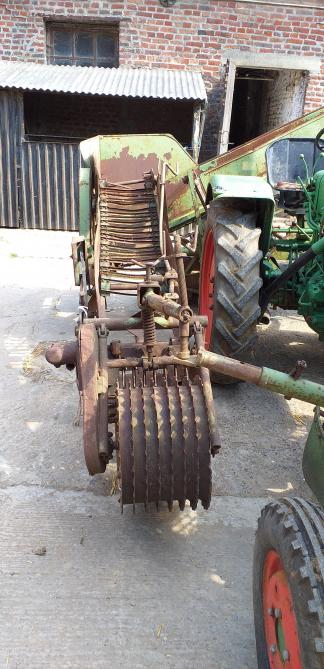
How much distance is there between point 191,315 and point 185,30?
7982mm

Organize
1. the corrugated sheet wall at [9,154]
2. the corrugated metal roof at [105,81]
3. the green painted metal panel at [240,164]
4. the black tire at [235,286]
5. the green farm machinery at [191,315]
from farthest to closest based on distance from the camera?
1. the corrugated sheet wall at [9,154]
2. the corrugated metal roof at [105,81]
3. the green painted metal panel at [240,164]
4. the black tire at [235,286]
5. the green farm machinery at [191,315]

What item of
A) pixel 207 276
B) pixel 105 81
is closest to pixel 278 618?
pixel 207 276

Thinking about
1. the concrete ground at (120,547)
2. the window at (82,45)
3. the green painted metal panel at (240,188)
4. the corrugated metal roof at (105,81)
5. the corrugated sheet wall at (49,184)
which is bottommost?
the corrugated sheet wall at (49,184)

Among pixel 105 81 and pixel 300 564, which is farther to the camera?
pixel 105 81

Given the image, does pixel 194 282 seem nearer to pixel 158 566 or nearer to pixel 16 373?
pixel 16 373

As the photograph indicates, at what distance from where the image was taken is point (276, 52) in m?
8.64

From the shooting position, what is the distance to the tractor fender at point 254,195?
10.3 ft

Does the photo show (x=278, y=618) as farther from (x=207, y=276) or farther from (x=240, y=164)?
(x=240, y=164)

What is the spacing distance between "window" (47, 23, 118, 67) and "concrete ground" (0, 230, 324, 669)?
7.24 metres

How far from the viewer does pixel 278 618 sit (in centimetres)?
150

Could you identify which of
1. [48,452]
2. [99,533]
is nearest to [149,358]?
[99,533]

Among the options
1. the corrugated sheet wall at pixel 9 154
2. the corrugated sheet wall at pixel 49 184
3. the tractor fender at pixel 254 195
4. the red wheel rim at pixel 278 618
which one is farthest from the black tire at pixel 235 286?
the corrugated sheet wall at pixel 9 154

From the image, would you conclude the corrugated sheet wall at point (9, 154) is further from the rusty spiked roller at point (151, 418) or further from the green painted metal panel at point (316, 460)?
the green painted metal panel at point (316, 460)

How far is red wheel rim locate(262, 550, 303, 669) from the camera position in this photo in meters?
1.39
